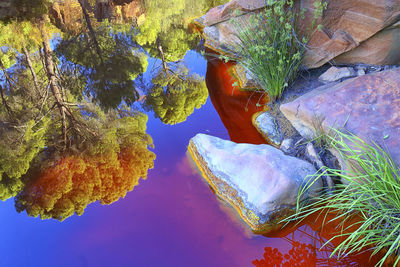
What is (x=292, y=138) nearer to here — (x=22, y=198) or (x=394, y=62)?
(x=394, y=62)

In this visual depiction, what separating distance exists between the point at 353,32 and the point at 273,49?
0.80 metres

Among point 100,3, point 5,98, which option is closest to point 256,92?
point 5,98

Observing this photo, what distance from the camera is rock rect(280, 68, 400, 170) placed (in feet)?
6.39

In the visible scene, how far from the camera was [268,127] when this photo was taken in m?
2.66

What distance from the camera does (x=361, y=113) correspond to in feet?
6.88

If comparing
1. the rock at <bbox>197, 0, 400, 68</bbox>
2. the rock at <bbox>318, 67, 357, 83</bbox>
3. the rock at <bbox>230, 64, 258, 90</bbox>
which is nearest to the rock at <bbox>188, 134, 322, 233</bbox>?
the rock at <bbox>230, 64, 258, 90</bbox>

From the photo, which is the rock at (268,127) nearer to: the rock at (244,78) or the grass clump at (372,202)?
the rock at (244,78)

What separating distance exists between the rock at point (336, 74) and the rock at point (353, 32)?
118mm

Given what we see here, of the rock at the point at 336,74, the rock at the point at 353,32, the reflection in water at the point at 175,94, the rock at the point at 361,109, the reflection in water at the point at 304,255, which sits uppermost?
the rock at the point at 353,32

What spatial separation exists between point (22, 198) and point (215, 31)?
2948 mm

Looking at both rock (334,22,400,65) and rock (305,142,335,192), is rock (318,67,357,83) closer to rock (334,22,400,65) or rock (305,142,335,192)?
rock (334,22,400,65)

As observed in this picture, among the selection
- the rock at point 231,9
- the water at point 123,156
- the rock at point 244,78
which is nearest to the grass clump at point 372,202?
the water at point 123,156

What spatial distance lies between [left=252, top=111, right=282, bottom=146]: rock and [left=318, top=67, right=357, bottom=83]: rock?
0.68 m

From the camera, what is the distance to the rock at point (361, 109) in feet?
6.39
